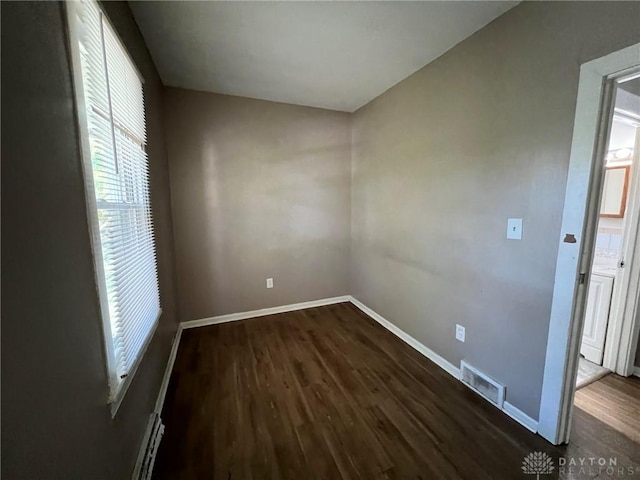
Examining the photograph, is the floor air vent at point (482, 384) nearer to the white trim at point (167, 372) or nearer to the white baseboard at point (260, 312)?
the white baseboard at point (260, 312)

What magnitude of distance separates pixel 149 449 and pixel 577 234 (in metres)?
2.45

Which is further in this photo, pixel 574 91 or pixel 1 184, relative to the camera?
pixel 574 91

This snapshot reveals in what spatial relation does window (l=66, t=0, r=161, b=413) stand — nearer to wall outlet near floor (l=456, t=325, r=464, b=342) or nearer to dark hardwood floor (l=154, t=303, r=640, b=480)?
dark hardwood floor (l=154, t=303, r=640, b=480)

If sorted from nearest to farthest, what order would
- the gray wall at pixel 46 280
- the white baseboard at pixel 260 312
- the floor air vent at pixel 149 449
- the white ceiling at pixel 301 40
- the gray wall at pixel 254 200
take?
the gray wall at pixel 46 280, the floor air vent at pixel 149 449, the white ceiling at pixel 301 40, the gray wall at pixel 254 200, the white baseboard at pixel 260 312

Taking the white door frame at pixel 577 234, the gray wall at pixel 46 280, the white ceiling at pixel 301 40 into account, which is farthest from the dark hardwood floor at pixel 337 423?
the white ceiling at pixel 301 40

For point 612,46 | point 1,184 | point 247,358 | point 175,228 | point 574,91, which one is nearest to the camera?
point 1,184

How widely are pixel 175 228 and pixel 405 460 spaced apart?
8.93 ft

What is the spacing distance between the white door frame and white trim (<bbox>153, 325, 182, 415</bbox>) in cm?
235

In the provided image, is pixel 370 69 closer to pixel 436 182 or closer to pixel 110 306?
pixel 436 182

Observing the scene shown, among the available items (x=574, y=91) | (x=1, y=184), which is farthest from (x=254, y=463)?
(x=574, y=91)

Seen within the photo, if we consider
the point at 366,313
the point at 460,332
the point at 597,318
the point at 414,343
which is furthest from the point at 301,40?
the point at 597,318

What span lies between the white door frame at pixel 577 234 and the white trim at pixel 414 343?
0.62 meters

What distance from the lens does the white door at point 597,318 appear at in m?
2.16

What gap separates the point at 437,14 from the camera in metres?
1.61
